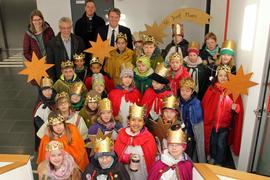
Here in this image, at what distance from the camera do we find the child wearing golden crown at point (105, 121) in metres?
3.89

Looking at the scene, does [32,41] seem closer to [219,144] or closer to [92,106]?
[92,106]

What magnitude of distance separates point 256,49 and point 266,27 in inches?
10.8

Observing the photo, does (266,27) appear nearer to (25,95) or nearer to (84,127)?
(84,127)

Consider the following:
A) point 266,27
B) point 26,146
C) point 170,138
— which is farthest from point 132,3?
point 170,138

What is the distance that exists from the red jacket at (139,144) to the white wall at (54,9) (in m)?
5.72

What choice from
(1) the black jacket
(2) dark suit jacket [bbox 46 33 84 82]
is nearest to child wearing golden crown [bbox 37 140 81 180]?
(2) dark suit jacket [bbox 46 33 84 82]

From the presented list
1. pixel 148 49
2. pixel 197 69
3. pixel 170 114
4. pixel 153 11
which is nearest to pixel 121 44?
pixel 148 49

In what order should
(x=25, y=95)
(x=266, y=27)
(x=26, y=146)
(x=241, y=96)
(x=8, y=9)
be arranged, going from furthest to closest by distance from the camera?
1. (x=8, y=9)
2. (x=25, y=95)
3. (x=26, y=146)
4. (x=241, y=96)
5. (x=266, y=27)

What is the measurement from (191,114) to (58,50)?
8.11ft

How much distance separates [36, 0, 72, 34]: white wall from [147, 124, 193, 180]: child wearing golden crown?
20.4 ft

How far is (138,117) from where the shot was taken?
358 cm

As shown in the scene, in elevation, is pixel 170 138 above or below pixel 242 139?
above

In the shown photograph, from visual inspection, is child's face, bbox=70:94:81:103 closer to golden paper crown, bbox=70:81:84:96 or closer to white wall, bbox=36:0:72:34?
golden paper crown, bbox=70:81:84:96

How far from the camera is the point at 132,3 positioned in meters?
8.45
